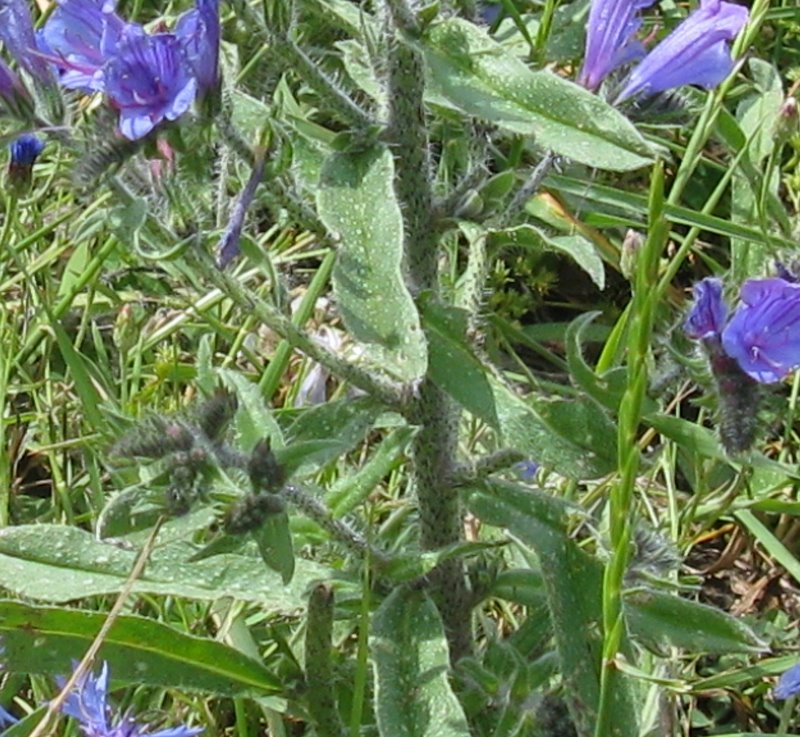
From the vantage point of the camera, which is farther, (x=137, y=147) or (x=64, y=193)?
(x=64, y=193)

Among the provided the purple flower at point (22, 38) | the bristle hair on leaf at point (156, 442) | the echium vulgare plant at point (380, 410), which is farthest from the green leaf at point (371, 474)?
the purple flower at point (22, 38)

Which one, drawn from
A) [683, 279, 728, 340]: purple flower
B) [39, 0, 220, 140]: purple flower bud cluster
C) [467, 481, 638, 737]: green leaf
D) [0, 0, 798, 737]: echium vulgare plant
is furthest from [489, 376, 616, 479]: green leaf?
[39, 0, 220, 140]: purple flower bud cluster

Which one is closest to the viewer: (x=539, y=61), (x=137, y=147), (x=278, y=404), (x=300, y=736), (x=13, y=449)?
(x=137, y=147)

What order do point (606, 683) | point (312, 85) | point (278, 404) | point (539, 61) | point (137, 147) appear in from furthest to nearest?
point (278, 404)
point (539, 61)
point (312, 85)
point (137, 147)
point (606, 683)

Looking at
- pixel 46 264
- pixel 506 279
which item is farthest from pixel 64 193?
pixel 506 279

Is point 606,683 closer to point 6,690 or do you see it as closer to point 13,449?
point 6,690

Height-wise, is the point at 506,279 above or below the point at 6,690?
above

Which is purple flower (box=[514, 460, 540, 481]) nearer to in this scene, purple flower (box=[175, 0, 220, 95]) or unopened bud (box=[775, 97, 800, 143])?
unopened bud (box=[775, 97, 800, 143])

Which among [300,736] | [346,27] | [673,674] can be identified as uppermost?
[346,27]
